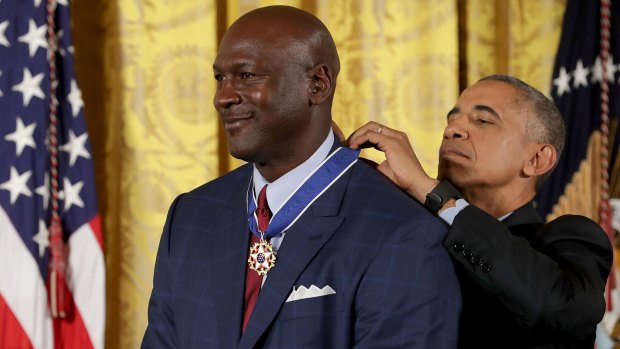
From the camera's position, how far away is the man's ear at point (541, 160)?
185 cm

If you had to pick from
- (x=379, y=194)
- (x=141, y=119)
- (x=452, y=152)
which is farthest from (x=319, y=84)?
(x=141, y=119)

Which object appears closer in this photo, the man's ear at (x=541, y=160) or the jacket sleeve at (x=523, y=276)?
the jacket sleeve at (x=523, y=276)

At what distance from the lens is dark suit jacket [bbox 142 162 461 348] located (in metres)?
1.34

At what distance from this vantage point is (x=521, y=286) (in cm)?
153

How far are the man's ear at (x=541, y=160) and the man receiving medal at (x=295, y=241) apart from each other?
460 millimetres

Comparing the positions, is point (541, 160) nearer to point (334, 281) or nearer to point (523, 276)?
point (523, 276)

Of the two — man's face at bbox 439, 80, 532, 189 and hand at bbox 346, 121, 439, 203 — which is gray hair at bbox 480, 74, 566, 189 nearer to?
man's face at bbox 439, 80, 532, 189

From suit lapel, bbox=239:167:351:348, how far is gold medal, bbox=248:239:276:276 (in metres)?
0.02

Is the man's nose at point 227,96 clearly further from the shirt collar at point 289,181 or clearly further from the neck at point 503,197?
the neck at point 503,197

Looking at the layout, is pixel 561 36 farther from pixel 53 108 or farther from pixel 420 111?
pixel 53 108

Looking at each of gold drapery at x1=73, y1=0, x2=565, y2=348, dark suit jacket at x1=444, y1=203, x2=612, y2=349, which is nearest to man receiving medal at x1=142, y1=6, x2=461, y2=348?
dark suit jacket at x1=444, y1=203, x2=612, y2=349

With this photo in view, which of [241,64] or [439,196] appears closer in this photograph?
[241,64]

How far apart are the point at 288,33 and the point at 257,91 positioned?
107 millimetres

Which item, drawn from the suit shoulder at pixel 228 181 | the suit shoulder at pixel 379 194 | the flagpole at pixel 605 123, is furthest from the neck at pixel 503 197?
the flagpole at pixel 605 123
